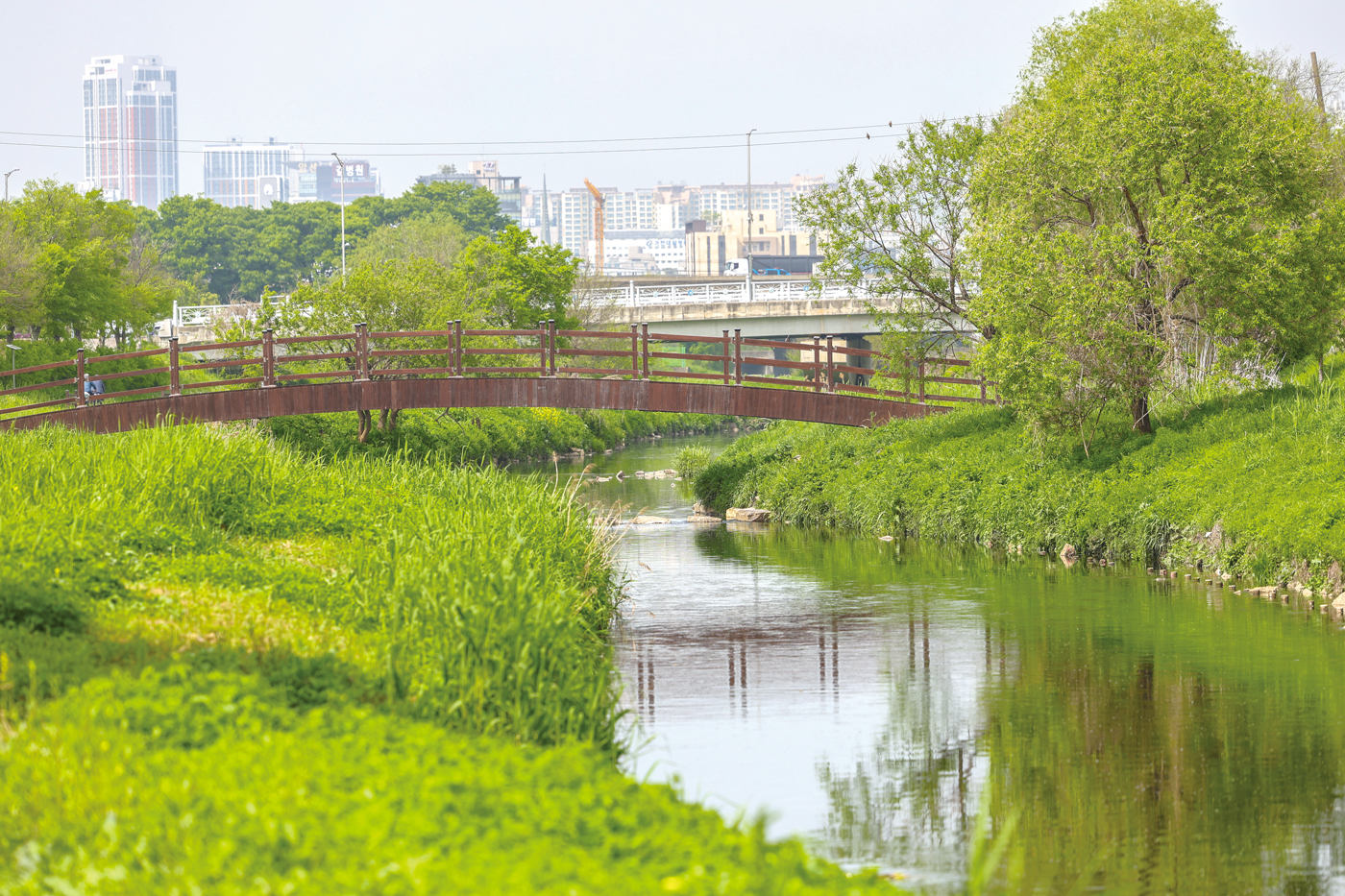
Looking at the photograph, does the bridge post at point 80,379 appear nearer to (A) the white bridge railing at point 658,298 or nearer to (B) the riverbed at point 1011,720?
(B) the riverbed at point 1011,720

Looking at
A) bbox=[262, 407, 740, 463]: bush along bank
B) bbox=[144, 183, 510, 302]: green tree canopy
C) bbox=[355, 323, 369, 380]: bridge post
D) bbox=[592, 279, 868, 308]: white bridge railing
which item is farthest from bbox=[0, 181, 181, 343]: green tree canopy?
bbox=[144, 183, 510, 302]: green tree canopy

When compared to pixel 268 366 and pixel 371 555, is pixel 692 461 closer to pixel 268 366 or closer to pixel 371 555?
pixel 268 366

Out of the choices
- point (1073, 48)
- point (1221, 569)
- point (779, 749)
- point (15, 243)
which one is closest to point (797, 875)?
point (779, 749)

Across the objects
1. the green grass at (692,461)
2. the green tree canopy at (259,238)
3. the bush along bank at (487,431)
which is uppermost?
the green tree canopy at (259,238)

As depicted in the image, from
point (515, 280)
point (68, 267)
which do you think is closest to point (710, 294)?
point (515, 280)

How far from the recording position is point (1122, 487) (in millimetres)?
20266

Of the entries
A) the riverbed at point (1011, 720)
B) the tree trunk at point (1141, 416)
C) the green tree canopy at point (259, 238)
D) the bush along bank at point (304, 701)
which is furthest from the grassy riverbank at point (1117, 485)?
the green tree canopy at point (259, 238)

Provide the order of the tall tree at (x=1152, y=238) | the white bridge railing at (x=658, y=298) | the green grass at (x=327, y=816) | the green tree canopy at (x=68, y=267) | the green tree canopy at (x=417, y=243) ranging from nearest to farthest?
the green grass at (x=327, y=816) < the tall tree at (x=1152, y=238) < the green tree canopy at (x=68, y=267) < the white bridge railing at (x=658, y=298) < the green tree canopy at (x=417, y=243)

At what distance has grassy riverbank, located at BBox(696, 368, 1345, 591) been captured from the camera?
56.9 feet

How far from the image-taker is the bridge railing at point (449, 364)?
2600cm

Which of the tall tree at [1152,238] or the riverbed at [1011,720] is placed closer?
the riverbed at [1011,720]

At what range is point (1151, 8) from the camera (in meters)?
27.3

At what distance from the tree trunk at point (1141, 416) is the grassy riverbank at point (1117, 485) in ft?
0.65

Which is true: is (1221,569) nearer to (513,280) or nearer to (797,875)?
(797,875)
